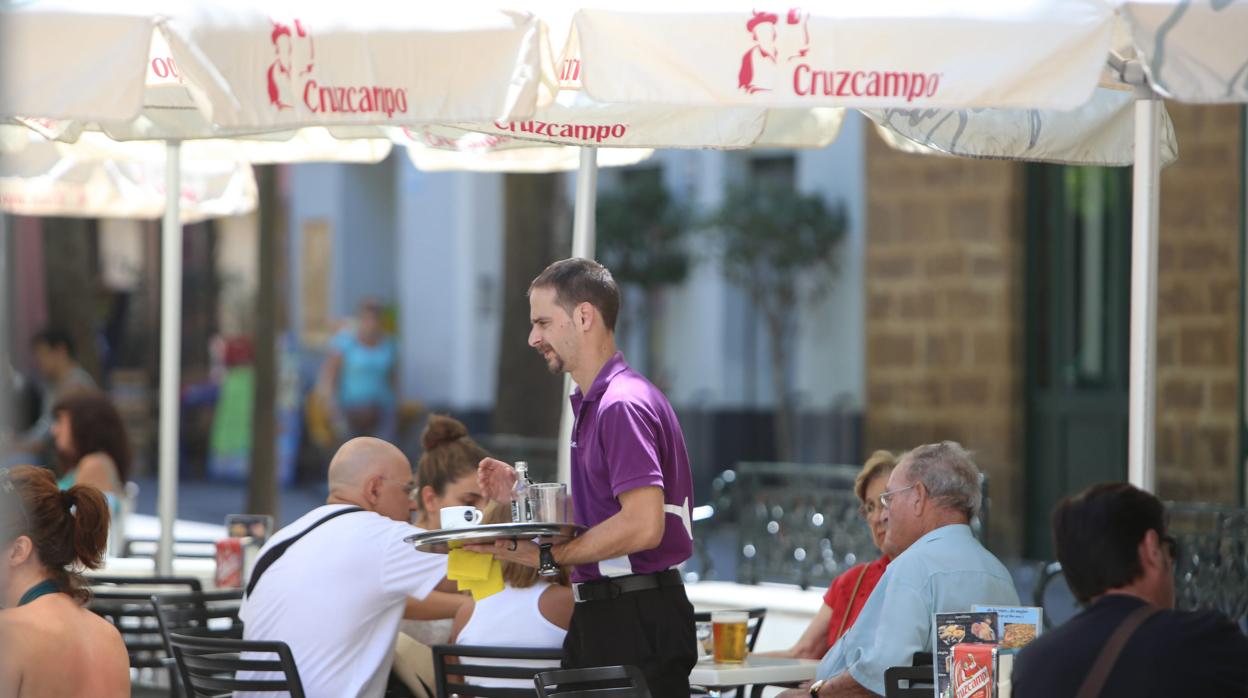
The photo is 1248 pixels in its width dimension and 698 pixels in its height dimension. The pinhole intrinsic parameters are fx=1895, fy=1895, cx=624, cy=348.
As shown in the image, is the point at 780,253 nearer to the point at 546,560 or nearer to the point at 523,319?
the point at 523,319

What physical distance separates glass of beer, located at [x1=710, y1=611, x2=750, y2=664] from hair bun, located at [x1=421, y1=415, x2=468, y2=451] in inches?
47.6

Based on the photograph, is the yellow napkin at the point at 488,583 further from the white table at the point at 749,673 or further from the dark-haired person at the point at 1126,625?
the dark-haired person at the point at 1126,625

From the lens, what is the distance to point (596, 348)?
475 cm

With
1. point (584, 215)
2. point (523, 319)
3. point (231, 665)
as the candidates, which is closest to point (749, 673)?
point (231, 665)

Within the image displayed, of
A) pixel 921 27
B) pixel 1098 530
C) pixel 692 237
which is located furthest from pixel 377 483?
pixel 692 237

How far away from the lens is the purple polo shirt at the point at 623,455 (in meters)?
4.57

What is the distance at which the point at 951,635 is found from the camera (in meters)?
4.55

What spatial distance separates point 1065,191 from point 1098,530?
31.0 feet

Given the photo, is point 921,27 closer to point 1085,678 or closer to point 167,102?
point 1085,678

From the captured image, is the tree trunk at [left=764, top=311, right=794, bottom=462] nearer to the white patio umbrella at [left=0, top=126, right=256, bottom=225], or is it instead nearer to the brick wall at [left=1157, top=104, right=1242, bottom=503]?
the brick wall at [left=1157, top=104, right=1242, bottom=503]

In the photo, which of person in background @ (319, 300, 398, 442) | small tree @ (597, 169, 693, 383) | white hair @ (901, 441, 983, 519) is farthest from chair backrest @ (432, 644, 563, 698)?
person in background @ (319, 300, 398, 442)

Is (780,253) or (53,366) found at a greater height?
(780,253)

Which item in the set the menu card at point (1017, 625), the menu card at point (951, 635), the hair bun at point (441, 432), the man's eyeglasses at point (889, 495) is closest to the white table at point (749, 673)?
the man's eyeglasses at point (889, 495)

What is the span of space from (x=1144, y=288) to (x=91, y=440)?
5.34 metres
